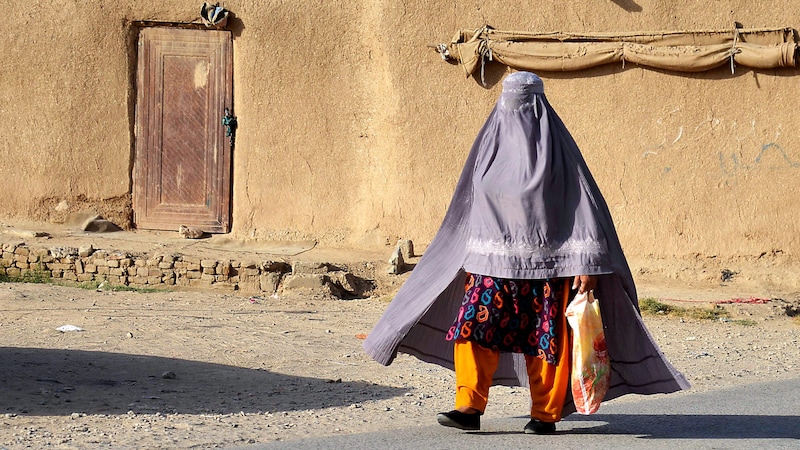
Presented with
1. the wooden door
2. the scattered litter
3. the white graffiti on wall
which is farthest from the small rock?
the scattered litter

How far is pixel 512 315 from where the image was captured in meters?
4.66

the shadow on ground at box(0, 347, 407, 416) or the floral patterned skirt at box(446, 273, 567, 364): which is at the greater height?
the floral patterned skirt at box(446, 273, 567, 364)

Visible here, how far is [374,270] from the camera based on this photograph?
1039 cm

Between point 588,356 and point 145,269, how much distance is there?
20.2ft

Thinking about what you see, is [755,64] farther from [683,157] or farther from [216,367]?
[216,367]

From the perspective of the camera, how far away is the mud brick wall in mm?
9867

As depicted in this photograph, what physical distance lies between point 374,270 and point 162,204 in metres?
2.52

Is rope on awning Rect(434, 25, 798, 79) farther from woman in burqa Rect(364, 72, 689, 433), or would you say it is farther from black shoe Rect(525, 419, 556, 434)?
black shoe Rect(525, 419, 556, 434)

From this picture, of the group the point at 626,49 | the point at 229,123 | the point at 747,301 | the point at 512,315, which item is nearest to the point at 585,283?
the point at 512,315

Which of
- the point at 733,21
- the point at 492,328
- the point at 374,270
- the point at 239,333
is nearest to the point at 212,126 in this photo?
the point at 374,270

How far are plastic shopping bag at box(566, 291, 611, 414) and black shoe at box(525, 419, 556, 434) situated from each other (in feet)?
0.57

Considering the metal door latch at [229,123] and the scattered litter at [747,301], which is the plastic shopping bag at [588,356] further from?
the metal door latch at [229,123]

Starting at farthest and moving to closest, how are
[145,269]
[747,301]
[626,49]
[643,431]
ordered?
1. [626,49]
2. [145,269]
3. [747,301]
4. [643,431]

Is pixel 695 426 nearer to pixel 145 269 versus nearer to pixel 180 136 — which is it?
pixel 145 269
